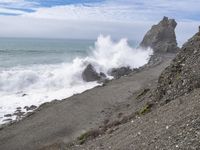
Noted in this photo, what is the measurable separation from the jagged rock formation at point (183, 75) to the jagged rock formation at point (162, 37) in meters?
56.1

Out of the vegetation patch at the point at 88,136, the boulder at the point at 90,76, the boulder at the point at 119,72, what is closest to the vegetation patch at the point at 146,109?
the vegetation patch at the point at 88,136

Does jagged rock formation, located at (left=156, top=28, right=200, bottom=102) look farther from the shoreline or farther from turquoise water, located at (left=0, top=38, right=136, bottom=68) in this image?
turquoise water, located at (left=0, top=38, right=136, bottom=68)

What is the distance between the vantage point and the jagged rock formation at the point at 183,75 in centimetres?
1630

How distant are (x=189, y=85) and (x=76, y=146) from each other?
525 cm

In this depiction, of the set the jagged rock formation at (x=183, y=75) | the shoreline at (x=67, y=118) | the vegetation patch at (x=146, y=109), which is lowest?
the shoreline at (x=67, y=118)

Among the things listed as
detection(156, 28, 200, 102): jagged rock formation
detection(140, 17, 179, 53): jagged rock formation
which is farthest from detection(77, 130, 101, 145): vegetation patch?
detection(140, 17, 179, 53): jagged rock formation

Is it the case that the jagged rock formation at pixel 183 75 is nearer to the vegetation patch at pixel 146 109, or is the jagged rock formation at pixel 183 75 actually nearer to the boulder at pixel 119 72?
the vegetation patch at pixel 146 109

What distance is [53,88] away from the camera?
41.2 metres

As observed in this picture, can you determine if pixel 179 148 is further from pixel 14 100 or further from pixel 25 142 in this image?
pixel 14 100

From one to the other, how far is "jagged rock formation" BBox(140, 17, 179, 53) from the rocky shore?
43.8m

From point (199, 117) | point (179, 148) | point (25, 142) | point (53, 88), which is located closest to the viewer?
point (179, 148)

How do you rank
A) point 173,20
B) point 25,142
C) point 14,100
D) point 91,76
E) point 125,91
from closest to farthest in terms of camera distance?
1. point 25,142
2. point 125,91
3. point 14,100
4. point 91,76
5. point 173,20

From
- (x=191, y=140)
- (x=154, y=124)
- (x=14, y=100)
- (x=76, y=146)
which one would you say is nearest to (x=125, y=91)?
(x=14, y=100)

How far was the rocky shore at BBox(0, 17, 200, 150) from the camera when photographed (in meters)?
12.1
